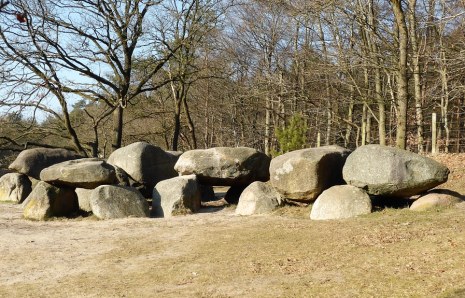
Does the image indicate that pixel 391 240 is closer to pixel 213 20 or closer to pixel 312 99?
pixel 312 99

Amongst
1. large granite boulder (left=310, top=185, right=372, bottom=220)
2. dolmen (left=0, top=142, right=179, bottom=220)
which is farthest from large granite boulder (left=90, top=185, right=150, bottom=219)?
large granite boulder (left=310, top=185, right=372, bottom=220)

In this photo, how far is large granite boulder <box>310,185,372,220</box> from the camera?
1041 centimetres

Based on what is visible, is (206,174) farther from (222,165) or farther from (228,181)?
(228,181)

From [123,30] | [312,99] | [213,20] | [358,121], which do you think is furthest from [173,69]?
[358,121]

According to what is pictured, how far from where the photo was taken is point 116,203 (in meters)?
12.2

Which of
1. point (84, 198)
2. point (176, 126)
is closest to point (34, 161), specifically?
point (84, 198)

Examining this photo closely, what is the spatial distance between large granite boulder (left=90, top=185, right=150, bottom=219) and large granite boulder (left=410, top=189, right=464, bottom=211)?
6.10m

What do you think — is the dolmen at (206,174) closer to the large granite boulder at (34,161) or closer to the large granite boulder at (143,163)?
the large granite boulder at (143,163)

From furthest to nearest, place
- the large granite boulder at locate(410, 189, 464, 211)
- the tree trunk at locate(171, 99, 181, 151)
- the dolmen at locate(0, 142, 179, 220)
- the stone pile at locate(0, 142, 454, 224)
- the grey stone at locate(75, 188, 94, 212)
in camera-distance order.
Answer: the tree trunk at locate(171, 99, 181, 151), the grey stone at locate(75, 188, 94, 212), the dolmen at locate(0, 142, 179, 220), the stone pile at locate(0, 142, 454, 224), the large granite boulder at locate(410, 189, 464, 211)

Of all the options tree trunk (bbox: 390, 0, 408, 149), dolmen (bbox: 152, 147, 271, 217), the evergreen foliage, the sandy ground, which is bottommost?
the sandy ground

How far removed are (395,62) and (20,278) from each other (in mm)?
12494

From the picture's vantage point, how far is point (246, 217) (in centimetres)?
1164

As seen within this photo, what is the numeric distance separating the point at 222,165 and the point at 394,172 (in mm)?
4918

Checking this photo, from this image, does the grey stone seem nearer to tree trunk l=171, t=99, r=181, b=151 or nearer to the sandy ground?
the sandy ground
